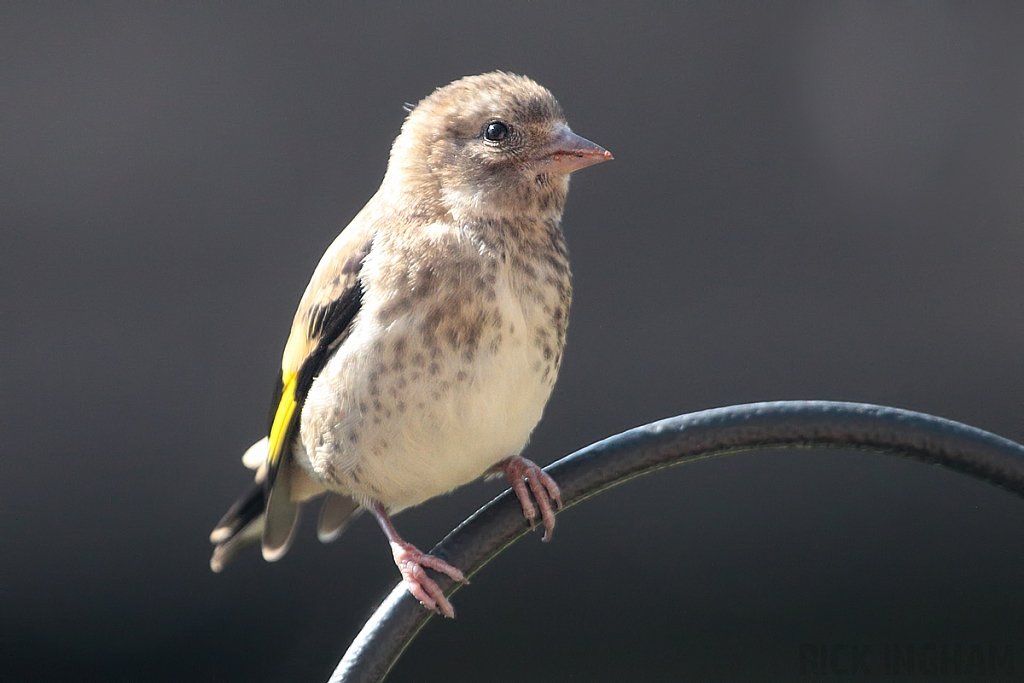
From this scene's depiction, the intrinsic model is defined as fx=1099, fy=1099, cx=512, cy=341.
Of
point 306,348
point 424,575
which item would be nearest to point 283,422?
point 306,348

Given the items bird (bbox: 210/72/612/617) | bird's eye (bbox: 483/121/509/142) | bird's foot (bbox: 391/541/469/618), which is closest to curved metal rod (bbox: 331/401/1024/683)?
bird's foot (bbox: 391/541/469/618)

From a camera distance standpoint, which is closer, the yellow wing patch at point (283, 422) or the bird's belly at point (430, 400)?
the bird's belly at point (430, 400)

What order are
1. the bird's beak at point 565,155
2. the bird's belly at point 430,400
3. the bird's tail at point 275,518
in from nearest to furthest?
the bird's belly at point 430,400 < the bird's beak at point 565,155 < the bird's tail at point 275,518

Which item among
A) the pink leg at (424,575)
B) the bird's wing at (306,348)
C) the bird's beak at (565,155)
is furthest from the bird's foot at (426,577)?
the bird's beak at (565,155)

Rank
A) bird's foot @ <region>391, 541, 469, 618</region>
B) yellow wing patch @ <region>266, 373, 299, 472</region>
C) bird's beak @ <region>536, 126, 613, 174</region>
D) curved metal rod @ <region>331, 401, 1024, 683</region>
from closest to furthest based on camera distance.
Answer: curved metal rod @ <region>331, 401, 1024, 683</region> → bird's foot @ <region>391, 541, 469, 618</region> → bird's beak @ <region>536, 126, 613, 174</region> → yellow wing patch @ <region>266, 373, 299, 472</region>

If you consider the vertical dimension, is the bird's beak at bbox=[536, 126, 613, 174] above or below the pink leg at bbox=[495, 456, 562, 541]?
above

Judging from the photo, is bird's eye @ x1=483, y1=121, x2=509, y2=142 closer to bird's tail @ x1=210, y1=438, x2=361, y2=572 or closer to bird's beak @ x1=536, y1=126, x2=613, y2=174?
bird's beak @ x1=536, y1=126, x2=613, y2=174

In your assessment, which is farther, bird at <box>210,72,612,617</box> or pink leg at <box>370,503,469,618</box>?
bird at <box>210,72,612,617</box>

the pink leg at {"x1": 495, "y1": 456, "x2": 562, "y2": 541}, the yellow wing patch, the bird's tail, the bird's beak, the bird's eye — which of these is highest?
the bird's eye

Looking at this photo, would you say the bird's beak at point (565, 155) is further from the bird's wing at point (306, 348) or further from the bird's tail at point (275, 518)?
the bird's tail at point (275, 518)
